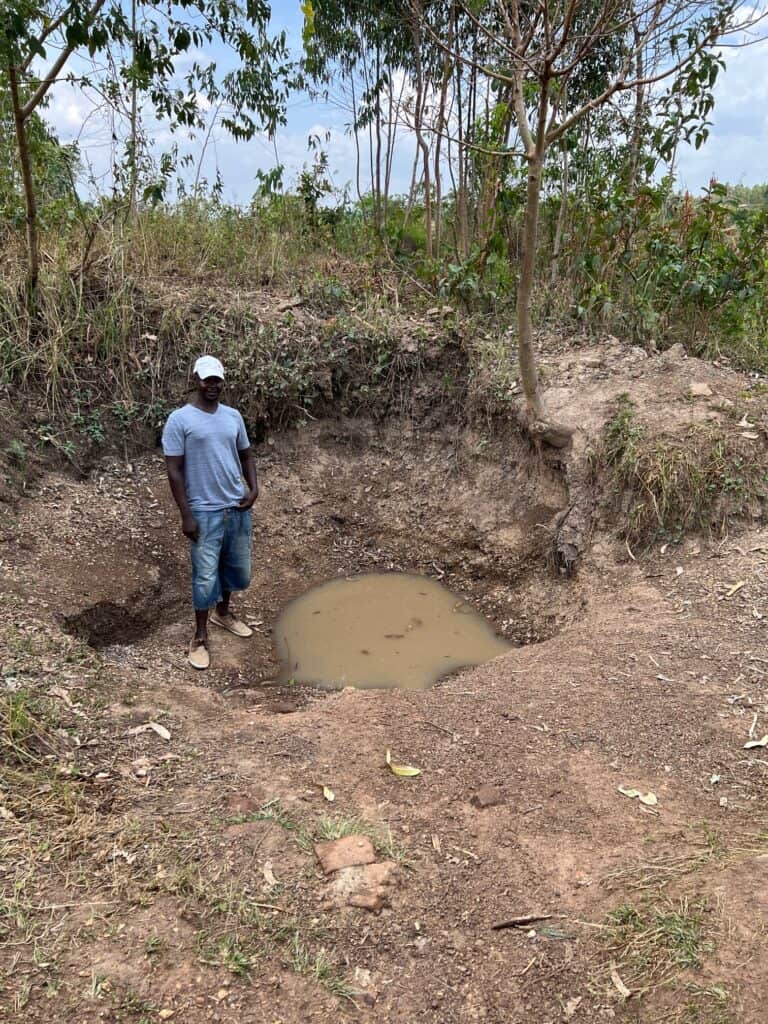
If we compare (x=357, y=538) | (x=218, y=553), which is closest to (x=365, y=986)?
(x=218, y=553)

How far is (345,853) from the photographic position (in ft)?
6.84

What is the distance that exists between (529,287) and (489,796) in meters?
2.90

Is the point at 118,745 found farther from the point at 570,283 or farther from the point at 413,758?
the point at 570,283

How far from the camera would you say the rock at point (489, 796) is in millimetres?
2354

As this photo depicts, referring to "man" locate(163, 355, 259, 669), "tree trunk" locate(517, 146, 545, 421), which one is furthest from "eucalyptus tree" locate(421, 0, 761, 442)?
"man" locate(163, 355, 259, 669)

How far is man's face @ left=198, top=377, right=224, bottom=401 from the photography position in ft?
11.4

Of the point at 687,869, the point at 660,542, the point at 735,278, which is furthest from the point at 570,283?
the point at 687,869

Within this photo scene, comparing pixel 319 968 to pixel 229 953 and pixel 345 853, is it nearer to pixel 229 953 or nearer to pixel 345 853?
pixel 229 953

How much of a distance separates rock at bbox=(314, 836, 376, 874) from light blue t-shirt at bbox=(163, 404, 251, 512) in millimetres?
1940

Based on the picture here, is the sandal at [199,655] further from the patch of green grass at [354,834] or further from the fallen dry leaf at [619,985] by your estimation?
the fallen dry leaf at [619,985]

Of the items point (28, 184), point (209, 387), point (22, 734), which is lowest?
point (22, 734)

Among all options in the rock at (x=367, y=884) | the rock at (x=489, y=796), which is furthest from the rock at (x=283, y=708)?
the rock at (x=367, y=884)

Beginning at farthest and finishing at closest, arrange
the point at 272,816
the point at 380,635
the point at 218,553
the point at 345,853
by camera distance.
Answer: the point at 380,635 < the point at 218,553 < the point at 272,816 < the point at 345,853

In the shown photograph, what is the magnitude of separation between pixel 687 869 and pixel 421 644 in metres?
2.30
